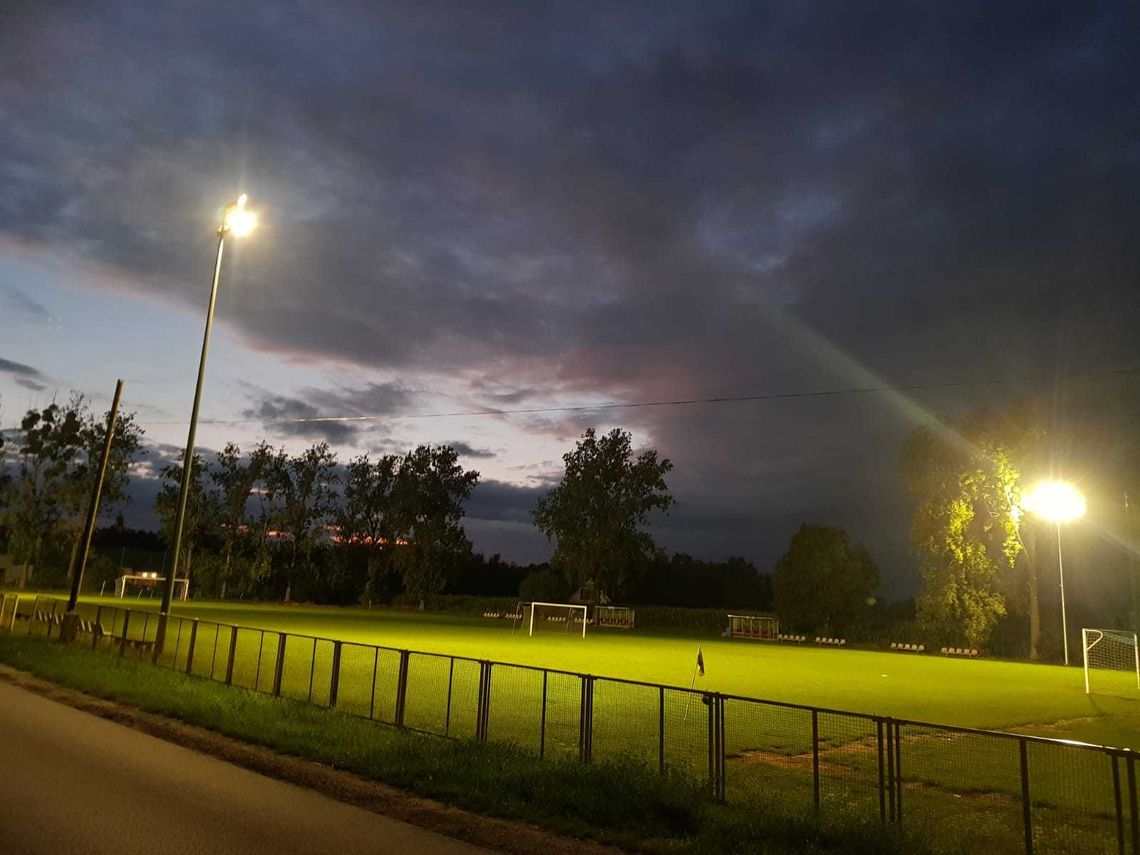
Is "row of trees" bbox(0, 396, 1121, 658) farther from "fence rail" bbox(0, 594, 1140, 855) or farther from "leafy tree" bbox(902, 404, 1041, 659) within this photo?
"fence rail" bbox(0, 594, 1140, 855)

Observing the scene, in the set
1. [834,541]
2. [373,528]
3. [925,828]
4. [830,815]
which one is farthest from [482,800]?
[373,528]

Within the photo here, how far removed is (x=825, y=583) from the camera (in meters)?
71.2

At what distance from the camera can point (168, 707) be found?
1355cm

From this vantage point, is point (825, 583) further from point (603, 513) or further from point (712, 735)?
point (712, 735)

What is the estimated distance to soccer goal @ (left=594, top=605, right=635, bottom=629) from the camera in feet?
246

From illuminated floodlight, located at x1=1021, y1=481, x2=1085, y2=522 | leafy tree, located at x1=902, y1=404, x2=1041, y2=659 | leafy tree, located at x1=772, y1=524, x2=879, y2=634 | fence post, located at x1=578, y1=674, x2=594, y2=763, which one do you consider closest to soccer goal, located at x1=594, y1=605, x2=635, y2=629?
leafy tree, located at x1=772, y1=524, x2=879, y2=634

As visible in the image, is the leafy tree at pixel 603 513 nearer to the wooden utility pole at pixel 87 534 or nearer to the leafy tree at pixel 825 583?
the leafy tree at pixel 825 583

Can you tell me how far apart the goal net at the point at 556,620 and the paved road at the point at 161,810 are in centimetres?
4435

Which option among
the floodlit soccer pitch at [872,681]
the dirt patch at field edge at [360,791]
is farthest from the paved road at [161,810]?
the floodlit soccer pitch at [872,681]

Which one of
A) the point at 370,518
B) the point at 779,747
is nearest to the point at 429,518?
the point at 370,518

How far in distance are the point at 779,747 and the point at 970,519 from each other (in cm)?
5008

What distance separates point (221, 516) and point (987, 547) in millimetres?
75536

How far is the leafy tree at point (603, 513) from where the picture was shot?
83688mm

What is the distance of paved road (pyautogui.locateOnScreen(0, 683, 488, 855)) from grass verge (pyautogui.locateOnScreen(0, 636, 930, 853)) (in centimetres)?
110
